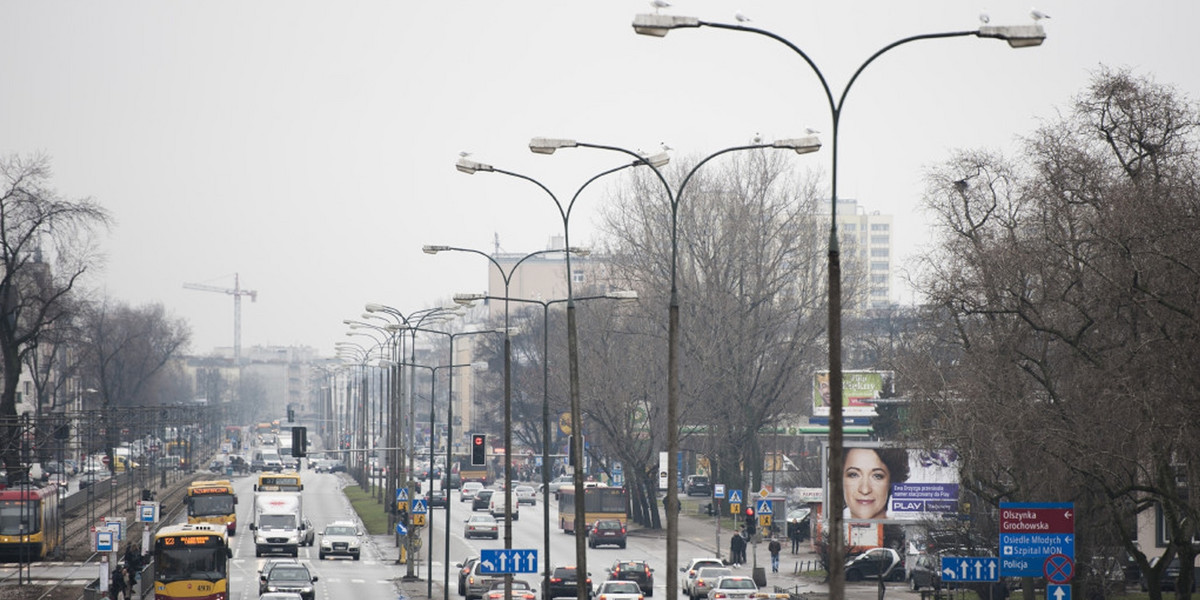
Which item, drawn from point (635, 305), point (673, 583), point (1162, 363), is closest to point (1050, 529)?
point (1162, 363)

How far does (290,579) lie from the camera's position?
4669 centimetres

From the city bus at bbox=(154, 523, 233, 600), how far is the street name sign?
81.4 ft

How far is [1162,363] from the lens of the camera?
3145 cm

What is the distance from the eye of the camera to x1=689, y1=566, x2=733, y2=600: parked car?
166ft

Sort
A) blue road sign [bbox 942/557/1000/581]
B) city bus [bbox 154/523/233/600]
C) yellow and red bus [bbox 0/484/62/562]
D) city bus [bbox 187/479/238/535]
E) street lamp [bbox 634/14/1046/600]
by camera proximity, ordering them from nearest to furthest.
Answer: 1. street lamp [bbox 634/14/1046/600]
2. blue road sign [bbox 942/557/1000/581]
3. city bus [bbox 154/523/233/600]
4. yellow and red bus [bbox 0/484/62/562]
5. city bus [bbox 187/479/238/535]

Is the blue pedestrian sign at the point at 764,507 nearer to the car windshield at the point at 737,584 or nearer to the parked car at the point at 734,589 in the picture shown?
the parked car at the point at 734,589

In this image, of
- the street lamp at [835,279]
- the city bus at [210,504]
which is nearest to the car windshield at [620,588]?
the street lamp at [835,279]

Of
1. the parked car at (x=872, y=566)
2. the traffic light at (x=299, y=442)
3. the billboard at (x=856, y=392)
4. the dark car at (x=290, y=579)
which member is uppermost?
the billboard at (x=856, y=392)

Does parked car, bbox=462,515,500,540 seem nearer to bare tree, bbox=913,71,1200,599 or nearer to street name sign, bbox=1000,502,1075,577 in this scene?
bare tree, bbox=913,71,1200,599

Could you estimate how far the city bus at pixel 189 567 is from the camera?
46.3 meters

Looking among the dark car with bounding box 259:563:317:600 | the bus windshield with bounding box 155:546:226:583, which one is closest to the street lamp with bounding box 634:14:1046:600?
the dark car with bounding box 259:563:317:600

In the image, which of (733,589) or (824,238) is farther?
(824,238)

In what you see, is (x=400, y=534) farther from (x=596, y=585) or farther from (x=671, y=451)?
(x=671, y=451)

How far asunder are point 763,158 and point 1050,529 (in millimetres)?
49767
